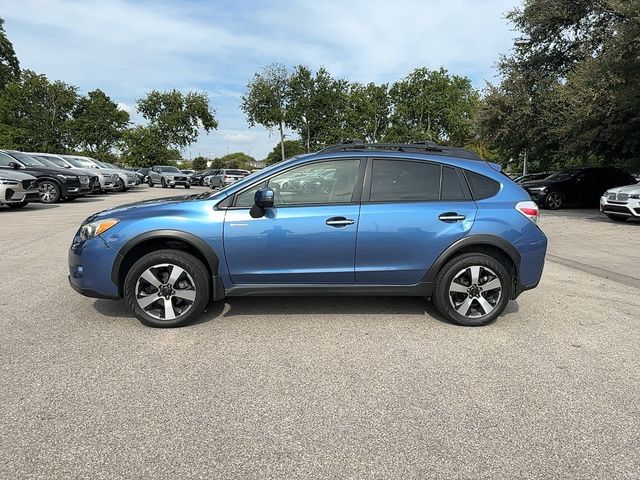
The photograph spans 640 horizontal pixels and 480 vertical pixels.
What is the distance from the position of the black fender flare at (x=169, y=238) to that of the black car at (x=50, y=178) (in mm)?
13009

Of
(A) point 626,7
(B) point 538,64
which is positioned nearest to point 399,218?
(A) point 626,7

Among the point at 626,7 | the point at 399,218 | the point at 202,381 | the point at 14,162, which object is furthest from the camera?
the point at 14,162

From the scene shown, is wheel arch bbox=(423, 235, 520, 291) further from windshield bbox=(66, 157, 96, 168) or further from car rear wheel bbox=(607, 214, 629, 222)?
windshield bbox=(66, 157, 96, 168)

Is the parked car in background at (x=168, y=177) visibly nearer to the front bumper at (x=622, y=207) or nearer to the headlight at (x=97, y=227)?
the front bumper at (x=622, y=207)

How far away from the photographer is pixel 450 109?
53719mm

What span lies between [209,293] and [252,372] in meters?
1.13

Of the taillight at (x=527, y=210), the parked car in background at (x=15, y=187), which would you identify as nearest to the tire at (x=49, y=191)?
the parked car in background at (x=15, y=187)

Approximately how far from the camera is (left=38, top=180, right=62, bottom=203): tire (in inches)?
608

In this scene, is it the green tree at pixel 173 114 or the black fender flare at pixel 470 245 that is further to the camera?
the green tree at pixel 173 114

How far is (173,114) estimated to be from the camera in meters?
52.8

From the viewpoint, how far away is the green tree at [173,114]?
52594mm

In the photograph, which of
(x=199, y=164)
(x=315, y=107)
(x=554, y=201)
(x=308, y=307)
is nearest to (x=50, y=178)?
(x=308, y=307)

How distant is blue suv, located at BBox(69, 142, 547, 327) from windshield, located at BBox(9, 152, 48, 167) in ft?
45.1

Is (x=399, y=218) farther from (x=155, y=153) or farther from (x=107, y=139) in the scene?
(x=107, y=139)
